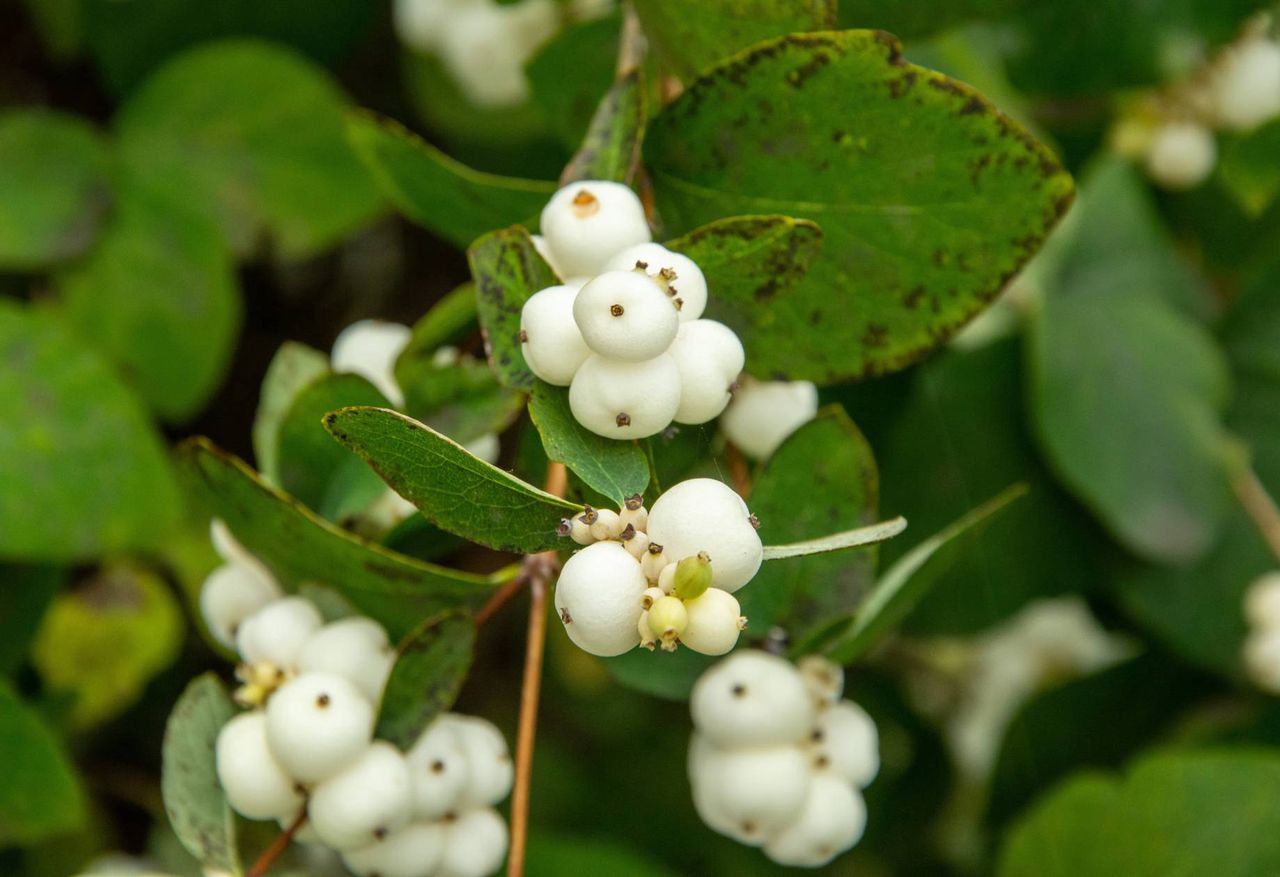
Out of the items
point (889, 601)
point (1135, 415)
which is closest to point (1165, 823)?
point (1135, 415)

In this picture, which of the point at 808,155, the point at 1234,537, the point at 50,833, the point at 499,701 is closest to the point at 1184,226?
the point at 1234,537

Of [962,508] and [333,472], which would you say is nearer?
[333,472]

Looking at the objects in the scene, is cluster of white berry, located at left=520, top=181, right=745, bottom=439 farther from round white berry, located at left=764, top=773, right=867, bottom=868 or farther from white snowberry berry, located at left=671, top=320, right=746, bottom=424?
round white berry, located at left=764, top=773, right=867, bottom=868

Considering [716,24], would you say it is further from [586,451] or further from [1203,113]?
[1203,113]

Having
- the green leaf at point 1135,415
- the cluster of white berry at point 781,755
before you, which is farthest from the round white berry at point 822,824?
the green leaf at point 1135,415

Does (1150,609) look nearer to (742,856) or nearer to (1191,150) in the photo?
(1191,150)

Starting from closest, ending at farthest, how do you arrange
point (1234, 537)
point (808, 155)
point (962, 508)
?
point (808, 155) < point (962, 508) < point (1234, 537)
